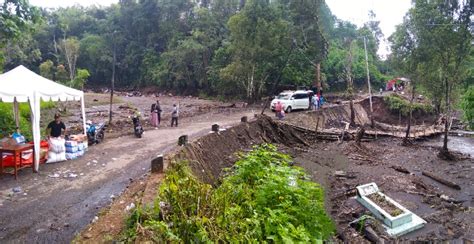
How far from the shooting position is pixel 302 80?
35062 mm

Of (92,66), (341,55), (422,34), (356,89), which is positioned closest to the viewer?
(422,34)

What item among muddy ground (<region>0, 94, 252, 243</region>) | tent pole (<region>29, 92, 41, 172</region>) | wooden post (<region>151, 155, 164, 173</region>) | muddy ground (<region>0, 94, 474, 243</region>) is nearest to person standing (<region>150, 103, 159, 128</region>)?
muddy ground (<region>0, 94, 474, 243</region>)

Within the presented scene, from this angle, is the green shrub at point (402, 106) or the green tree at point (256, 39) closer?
the green tree at point (256, 39)

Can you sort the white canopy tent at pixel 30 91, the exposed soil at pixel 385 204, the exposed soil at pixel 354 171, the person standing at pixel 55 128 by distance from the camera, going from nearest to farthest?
the white canopy tent at pixel 30 91, the exposed soil at pixel 354 171, the exposed soil at pixel 385 204, the person standing at pixel 55 128

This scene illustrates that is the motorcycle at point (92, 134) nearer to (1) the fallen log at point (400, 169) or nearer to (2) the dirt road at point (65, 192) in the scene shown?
(2) the dirt road at point (65, 192)

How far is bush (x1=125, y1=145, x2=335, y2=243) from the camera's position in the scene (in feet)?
14.8

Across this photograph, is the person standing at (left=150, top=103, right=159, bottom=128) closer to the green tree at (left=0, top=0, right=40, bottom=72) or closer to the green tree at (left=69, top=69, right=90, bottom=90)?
the green tree at (left=69, top=69, right=90, bottom=90)

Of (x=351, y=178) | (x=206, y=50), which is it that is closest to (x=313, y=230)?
(x=351, y=178)

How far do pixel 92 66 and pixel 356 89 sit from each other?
4343 centimetres

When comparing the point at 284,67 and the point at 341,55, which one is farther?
the point at 341,55

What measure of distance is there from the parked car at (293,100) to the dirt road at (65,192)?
47.4 feet

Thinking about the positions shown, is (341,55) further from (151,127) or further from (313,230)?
(313,230)

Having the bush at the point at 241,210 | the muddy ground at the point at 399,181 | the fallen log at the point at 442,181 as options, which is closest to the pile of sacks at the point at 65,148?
the bush at the point at 241,210

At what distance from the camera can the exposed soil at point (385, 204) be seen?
1072 centimetres
